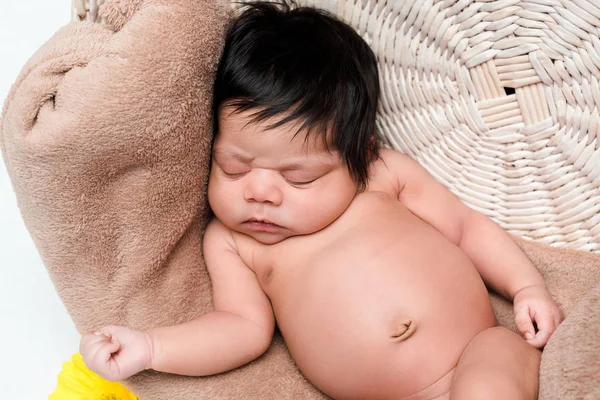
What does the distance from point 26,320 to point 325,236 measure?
67 centimetres

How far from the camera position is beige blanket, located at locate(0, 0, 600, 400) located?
101 centimetres

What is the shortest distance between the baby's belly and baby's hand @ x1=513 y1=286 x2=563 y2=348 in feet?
0.16

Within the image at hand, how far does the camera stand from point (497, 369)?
101 centimetres

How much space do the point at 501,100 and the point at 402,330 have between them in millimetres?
416

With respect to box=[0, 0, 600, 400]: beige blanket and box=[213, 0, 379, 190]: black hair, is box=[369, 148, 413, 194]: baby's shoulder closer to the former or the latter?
box=[213, 0, 379, 190]: black hair

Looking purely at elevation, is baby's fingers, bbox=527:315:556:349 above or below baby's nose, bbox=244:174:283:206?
below

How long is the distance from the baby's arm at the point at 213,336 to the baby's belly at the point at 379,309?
41mm

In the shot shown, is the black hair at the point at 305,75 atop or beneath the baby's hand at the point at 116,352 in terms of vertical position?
atop

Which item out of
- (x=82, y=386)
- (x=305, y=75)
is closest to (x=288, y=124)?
(x=305, y=75)

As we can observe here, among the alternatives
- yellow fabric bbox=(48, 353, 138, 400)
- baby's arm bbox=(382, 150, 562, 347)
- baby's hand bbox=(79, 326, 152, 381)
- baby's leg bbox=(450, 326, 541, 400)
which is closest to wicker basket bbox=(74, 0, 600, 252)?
baby's arm bbox=(382, 150, 562, 347)

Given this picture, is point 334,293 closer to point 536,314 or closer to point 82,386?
point 536,314

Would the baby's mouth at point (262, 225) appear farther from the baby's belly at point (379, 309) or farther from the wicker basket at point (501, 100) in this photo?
the wicker basket at point (501, 100)

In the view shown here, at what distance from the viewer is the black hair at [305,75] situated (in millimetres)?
1108

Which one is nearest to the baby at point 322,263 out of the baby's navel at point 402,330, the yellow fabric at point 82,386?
the baby's navel at point 402,330
